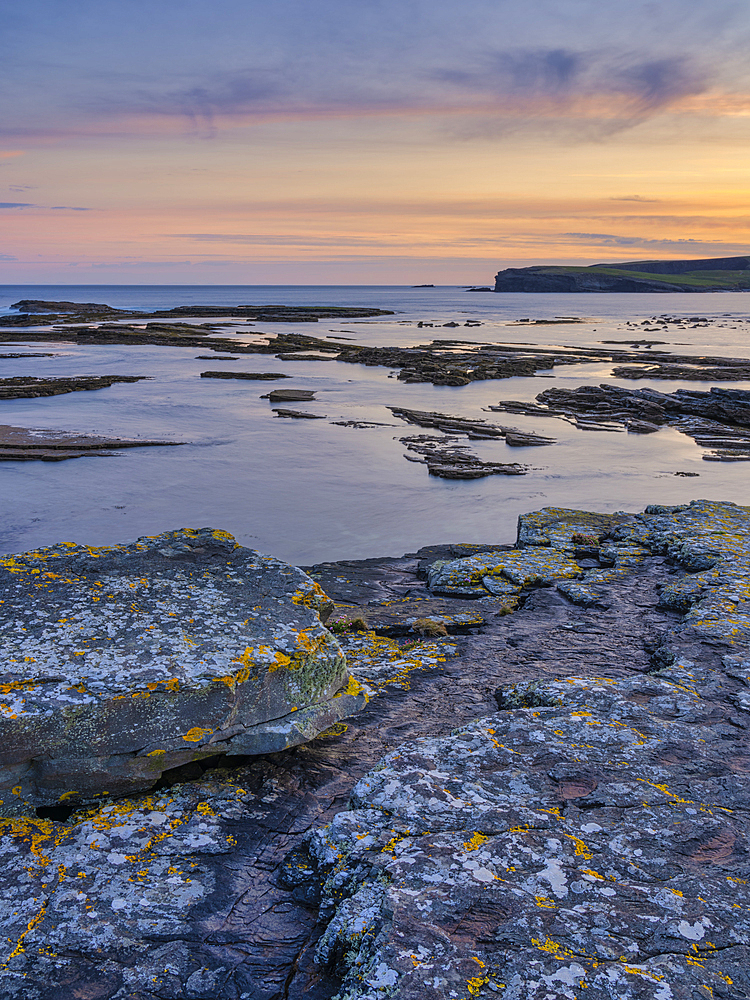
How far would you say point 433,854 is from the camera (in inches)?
136

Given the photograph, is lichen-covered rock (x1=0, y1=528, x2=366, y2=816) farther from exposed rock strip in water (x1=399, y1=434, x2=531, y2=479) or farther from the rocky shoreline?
exposed rock strip in water (x1=399, y1=434, x2=531, y2=479)

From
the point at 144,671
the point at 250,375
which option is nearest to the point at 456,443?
the point at 144,671

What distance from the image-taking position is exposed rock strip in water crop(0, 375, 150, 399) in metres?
31.2

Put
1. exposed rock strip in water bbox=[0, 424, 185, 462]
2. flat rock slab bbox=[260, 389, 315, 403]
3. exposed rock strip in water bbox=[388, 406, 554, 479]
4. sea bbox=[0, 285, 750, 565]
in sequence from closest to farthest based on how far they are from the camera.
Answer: sea bbox=[0, 285, 750, 565]
exposed rock strip in water bbox=[388, 406, 554, 479]
exposed rock strip in water bbox=[0, 424, 185, 462]
flat rock slab bbox=[260, 389, 315, 403]

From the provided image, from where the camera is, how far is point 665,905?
3160mm

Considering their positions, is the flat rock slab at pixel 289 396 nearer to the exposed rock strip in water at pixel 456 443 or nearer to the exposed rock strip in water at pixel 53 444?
the exposed rock strip in water at pixel 456 443

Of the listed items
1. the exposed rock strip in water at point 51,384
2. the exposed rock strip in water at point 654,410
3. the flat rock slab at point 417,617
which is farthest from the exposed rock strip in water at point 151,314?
the flat rock slab at point 417,617

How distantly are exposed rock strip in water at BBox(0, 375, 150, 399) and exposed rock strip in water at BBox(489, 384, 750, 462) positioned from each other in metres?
20.8

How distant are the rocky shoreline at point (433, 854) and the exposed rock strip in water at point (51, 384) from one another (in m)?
→ 29.0

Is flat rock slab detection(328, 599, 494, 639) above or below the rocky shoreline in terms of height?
below

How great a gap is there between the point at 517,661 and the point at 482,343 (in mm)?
58365

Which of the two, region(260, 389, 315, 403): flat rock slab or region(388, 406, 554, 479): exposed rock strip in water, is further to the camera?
region(260, 389, 315, 403): flat rock slab

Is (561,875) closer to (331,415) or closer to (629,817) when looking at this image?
(629,817)

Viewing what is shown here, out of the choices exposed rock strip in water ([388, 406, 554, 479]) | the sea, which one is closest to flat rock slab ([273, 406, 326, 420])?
the sea
